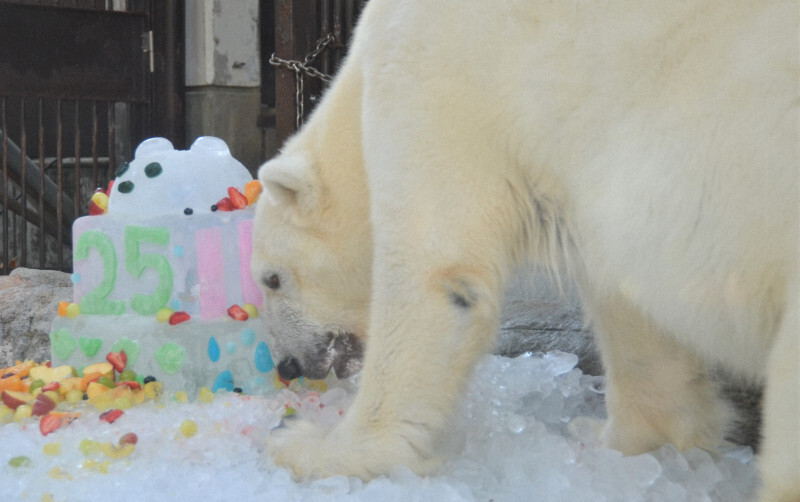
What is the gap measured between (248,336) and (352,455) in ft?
3.01

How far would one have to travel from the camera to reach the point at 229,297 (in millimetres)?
2961

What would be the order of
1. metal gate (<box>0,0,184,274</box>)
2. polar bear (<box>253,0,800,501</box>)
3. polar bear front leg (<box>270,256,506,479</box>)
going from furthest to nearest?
1. metal gate (<box>0,0,184,274</box>)
2. polar bear front leg (<box>270,256,506,479</box>)
3. polar bear (<box>253,0,800,501</box>)

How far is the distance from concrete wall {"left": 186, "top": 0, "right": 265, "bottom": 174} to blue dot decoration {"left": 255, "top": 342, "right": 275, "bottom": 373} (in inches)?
162

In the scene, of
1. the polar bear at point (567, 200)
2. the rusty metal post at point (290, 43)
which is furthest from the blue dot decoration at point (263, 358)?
the rusty metal post at point (290, 43)

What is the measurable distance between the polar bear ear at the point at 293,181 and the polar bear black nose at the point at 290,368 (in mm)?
517

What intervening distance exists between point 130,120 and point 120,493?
16.6 feet

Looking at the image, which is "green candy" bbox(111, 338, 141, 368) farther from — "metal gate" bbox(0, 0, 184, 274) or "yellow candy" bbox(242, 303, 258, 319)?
"metal gate" bbox(0, 0, 184, 274)

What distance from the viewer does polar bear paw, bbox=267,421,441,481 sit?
6.84 ft

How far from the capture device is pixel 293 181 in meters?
2.39

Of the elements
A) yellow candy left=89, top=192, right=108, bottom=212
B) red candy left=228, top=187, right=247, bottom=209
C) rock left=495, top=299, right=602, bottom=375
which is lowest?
rock left=495, top=299, right=602, bottom=375

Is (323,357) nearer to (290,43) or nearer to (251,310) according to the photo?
(251,310)

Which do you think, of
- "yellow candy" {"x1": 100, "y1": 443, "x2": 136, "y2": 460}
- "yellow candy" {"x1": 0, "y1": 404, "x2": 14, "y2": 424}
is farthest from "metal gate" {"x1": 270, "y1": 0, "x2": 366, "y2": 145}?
"yellow candy" {"x1": 100, "y1": 443, "x2": 136, "y2": 460}

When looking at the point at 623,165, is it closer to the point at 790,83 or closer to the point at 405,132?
the point at 790,83

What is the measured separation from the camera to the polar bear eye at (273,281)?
2602mm
